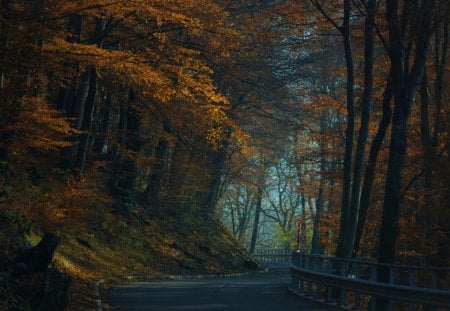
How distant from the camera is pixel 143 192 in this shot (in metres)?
37.7

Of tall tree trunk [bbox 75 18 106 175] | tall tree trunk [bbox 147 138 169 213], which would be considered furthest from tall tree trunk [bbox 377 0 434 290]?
tall tree trunk [bbox 147 138 169 213]

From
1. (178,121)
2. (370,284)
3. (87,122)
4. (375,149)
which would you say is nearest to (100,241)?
(87,122)

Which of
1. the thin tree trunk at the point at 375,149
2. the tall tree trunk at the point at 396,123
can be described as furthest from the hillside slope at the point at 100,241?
the thin tree trunk at the point at 375,149

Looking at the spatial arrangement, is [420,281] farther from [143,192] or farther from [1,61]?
[143,192]

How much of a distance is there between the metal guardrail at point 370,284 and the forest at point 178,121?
4.30 feet

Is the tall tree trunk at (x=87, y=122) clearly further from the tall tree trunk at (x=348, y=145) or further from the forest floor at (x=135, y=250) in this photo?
the tall tree trunk at (x=348, y=145)

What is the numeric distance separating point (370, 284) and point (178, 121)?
15889 millimetres

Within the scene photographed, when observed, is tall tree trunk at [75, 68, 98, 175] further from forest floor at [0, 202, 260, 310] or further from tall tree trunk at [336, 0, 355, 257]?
tall tree trunk at [336, 0, 355, 257]

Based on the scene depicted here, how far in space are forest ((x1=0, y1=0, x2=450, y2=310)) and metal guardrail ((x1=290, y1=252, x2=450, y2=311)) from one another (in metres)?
1.31

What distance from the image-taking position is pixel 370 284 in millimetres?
14516

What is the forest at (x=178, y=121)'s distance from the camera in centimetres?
1678

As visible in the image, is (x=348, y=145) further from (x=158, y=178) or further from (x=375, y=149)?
(x=158, y=178)

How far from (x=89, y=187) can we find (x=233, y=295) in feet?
22.7

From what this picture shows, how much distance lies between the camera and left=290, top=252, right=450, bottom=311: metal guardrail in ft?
41.2
